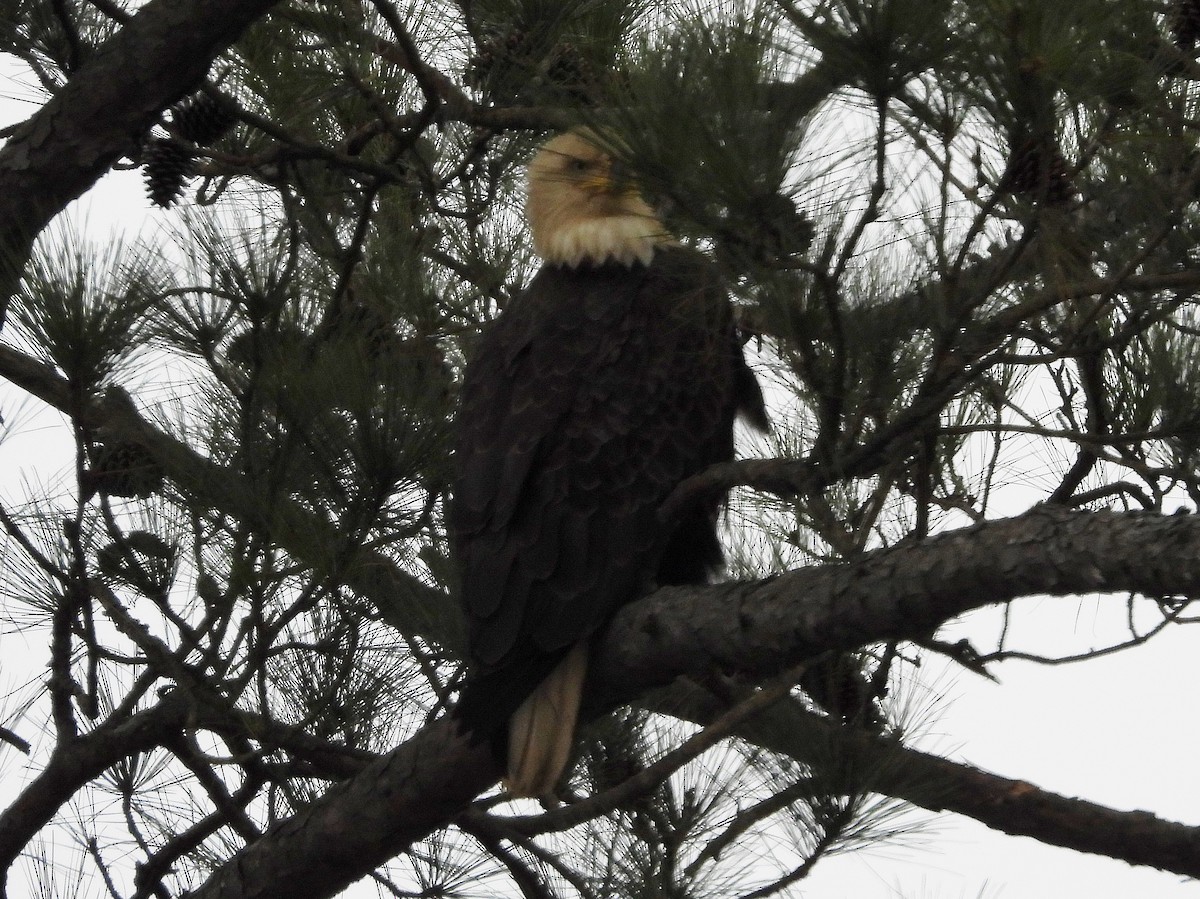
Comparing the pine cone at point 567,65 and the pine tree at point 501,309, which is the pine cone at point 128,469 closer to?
the pine tree at point 501,309

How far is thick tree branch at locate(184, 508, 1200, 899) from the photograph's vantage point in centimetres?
154

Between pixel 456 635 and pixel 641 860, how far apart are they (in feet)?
1.63

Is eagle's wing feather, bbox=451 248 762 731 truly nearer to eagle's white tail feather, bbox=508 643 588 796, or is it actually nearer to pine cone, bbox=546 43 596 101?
eagle's white tail feather, bbox=508 643 588 796

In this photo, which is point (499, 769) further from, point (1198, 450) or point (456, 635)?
point (1198, 450)

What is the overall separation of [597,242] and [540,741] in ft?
3.34

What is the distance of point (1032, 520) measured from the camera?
163 centimetres

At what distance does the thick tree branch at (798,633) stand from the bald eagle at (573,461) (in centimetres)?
8

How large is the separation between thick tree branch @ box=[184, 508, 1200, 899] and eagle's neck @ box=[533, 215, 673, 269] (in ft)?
2.74

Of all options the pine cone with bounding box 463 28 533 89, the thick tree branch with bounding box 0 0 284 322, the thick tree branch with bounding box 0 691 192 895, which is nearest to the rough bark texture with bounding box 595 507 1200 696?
Answer: the thick tree branch with bounding box 0 691 192 895

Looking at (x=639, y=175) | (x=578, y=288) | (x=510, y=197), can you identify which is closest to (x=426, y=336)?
(x=578, y=288)

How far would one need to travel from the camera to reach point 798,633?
1.85 meters

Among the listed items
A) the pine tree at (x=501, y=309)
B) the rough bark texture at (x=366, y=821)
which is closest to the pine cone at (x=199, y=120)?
the pine tree at (x=501, y=309)

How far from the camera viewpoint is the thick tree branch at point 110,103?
2.53 meters

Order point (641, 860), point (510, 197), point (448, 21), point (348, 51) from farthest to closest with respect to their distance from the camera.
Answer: point (510, 197)
point (448, 21)
point (348, 51)
point (641, 860)
